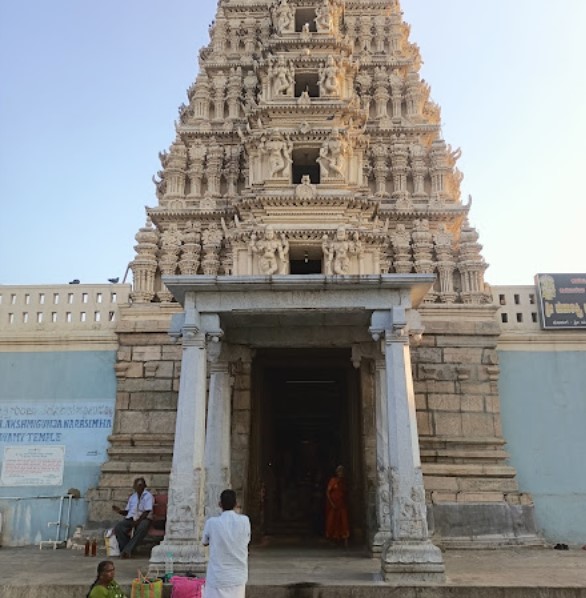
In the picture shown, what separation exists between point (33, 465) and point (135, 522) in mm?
3772

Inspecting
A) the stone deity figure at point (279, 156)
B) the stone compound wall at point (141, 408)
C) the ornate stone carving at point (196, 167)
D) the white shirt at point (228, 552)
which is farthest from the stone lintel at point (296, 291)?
the ornate stone carving at point (196, 167)

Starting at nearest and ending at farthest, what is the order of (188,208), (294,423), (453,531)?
(453,531) → (188,208) → (294,423)

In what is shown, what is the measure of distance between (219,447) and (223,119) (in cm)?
1037

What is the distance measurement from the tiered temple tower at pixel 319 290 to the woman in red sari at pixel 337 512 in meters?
0.48

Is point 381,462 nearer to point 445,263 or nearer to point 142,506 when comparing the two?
point 142,506

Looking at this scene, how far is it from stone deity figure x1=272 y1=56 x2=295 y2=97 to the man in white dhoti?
13424mm

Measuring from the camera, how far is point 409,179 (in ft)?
55.7

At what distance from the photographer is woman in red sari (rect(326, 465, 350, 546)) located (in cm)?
1283

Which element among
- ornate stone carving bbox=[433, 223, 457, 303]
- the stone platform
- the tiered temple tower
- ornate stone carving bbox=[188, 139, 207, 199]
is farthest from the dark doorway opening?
the stone platform

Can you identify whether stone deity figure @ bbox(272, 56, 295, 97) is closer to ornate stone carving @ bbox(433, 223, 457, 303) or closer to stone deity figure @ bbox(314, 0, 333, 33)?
stone deity figure @ bbox(314, 0, 333, 33)

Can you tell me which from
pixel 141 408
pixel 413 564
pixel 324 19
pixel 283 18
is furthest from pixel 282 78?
pixel 413 564

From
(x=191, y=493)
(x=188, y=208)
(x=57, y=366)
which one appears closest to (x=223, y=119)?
(x=188, y=208)

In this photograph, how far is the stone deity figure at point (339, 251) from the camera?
14.7 m

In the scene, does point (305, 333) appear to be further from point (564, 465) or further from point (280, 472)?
point (280, 472)
